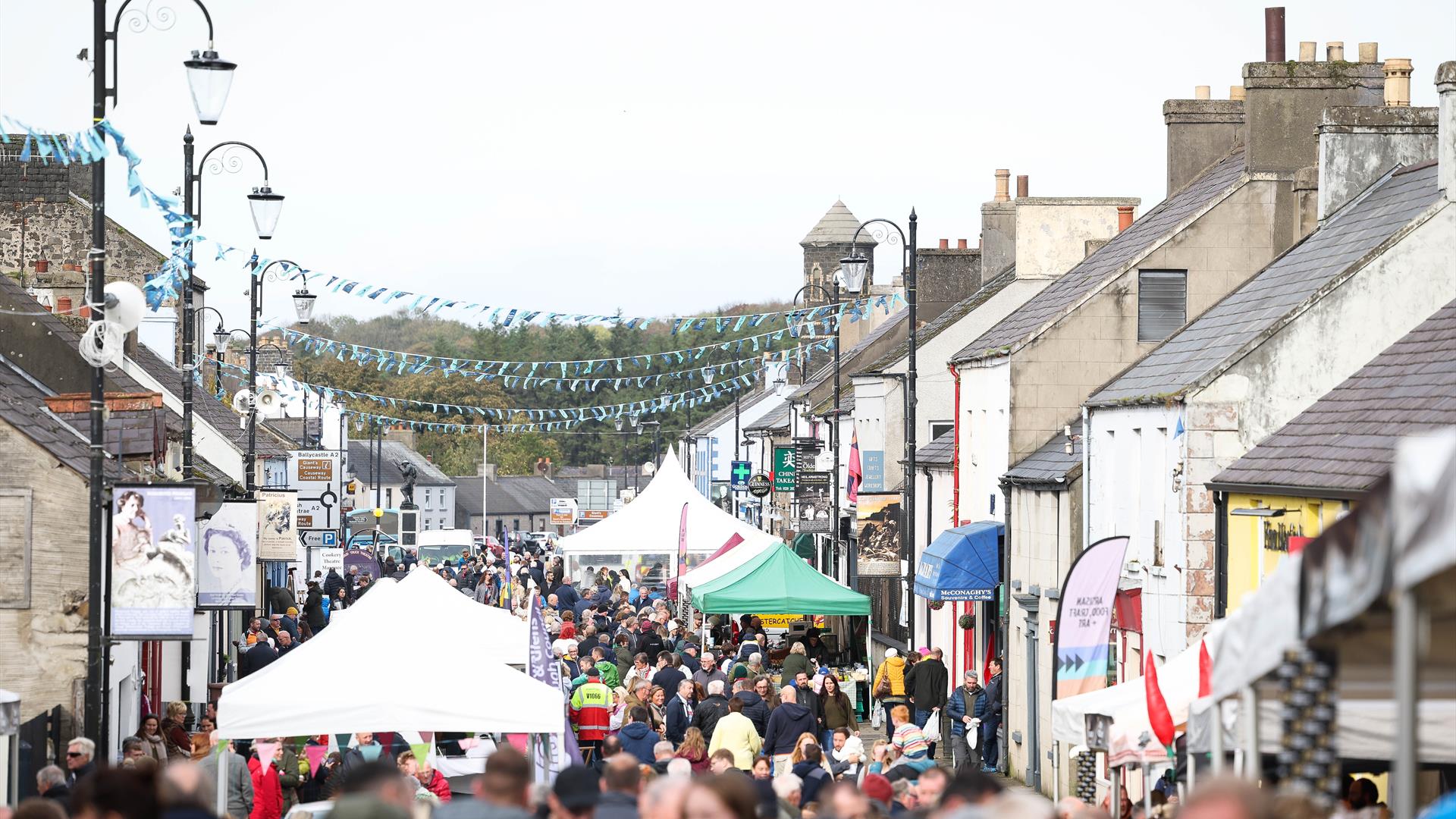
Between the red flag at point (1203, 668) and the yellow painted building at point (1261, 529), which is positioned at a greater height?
the yellow painted building at point (1261, 529)

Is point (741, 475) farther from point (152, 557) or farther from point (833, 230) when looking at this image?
point (152, 557)

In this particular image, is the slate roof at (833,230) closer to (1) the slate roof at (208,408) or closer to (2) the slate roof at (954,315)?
(1) the slate roof at (208,408)

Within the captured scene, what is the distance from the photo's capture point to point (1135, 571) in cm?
2094

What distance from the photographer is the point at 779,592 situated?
27703 millimetres

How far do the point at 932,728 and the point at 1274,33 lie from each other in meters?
11.0

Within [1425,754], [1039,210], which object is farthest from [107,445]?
[1039,210]

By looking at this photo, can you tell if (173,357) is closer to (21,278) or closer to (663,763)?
(21,278)

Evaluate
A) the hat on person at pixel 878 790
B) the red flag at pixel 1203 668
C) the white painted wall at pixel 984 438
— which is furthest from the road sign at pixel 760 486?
→ the hat on person at pixel 878 790

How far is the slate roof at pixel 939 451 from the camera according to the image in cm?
3309

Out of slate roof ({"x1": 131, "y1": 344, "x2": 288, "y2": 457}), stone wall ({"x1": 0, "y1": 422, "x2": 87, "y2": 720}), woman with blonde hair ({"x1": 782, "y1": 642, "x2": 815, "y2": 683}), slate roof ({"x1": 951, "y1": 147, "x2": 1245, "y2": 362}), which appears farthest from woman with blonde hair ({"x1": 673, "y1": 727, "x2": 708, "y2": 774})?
slate roof ({"x1": 131, "y1": 344, "x2": 288, "y2": 457})

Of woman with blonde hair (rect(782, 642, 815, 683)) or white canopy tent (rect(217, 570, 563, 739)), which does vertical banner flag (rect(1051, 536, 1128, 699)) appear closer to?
white canopy tent (rect(217, 570, 563, 739))

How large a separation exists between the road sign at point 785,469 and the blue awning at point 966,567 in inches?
655

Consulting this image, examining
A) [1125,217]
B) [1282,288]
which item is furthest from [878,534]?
[1282,288]

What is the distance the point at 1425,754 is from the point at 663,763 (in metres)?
6.60
